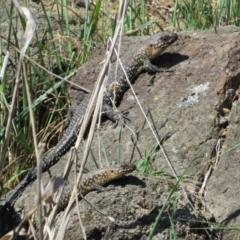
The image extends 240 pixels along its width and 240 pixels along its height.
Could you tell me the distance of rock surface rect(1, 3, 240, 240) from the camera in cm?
495

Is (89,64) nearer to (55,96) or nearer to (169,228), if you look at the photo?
(55,96)

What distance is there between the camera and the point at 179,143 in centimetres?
582

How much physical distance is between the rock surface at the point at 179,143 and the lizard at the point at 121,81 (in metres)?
0.08

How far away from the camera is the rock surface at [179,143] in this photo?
16.3 feet

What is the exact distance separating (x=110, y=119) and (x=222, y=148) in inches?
45.9

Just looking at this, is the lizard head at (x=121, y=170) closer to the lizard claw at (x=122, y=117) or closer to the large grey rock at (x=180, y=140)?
the large grey rock at (x=180, y=140)

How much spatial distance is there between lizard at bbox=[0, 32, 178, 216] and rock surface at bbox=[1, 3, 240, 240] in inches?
3.3

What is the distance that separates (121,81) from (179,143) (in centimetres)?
121

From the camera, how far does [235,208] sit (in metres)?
5.19

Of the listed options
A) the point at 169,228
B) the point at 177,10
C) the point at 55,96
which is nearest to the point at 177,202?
the point at 169,228

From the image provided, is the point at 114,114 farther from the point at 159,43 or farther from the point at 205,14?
the point at 205,14

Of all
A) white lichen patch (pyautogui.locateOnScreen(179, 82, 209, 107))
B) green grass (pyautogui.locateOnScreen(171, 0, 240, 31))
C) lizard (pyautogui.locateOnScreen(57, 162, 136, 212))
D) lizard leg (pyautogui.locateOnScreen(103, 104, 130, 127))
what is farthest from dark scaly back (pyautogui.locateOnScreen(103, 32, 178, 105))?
lizard (pyautogui.locateOnScreen(57, 162, 136, 212))

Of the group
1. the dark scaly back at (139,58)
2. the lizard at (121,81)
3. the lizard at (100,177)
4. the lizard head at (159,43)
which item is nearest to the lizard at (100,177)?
the lizard at (100,177)

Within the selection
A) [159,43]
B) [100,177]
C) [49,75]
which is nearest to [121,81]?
[159,43]
